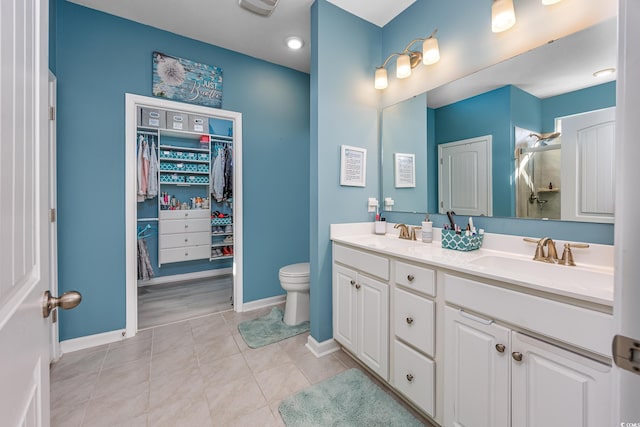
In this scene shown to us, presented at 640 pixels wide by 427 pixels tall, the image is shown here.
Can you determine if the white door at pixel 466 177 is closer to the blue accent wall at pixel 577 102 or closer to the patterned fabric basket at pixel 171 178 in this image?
the blue accent wall at pixel 577 102

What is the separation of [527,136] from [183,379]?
255 cm

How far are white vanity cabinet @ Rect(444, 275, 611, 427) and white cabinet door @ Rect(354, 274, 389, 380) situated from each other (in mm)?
394

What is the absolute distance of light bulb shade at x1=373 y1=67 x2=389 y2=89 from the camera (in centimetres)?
216

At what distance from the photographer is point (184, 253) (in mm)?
3852

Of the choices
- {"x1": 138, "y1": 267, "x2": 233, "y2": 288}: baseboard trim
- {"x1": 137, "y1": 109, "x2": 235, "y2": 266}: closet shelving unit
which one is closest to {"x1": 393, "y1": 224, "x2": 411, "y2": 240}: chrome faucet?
{"x1": 137, "y1": 109, "x2": 235, "y2": 266}: closet shelving unit

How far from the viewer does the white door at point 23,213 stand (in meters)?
0.39

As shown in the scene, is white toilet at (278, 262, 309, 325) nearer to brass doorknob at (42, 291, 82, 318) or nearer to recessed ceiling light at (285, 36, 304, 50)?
brass doorknob at (42, 291, 82, 318)

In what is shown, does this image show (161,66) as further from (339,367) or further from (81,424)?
(339,367)

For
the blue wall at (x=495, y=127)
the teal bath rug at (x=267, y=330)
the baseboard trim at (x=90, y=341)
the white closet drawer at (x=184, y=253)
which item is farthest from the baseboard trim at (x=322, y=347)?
the white closet drawer at (x=184, y=253)

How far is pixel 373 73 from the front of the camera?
229 centimetres

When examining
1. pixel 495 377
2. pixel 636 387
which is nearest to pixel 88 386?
pixel 495 377

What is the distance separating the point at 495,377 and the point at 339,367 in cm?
108

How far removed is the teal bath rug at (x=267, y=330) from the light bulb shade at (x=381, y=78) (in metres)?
2.23

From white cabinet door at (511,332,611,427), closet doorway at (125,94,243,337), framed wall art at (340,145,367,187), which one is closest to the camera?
white cabinet door at (511,332,611,427)
